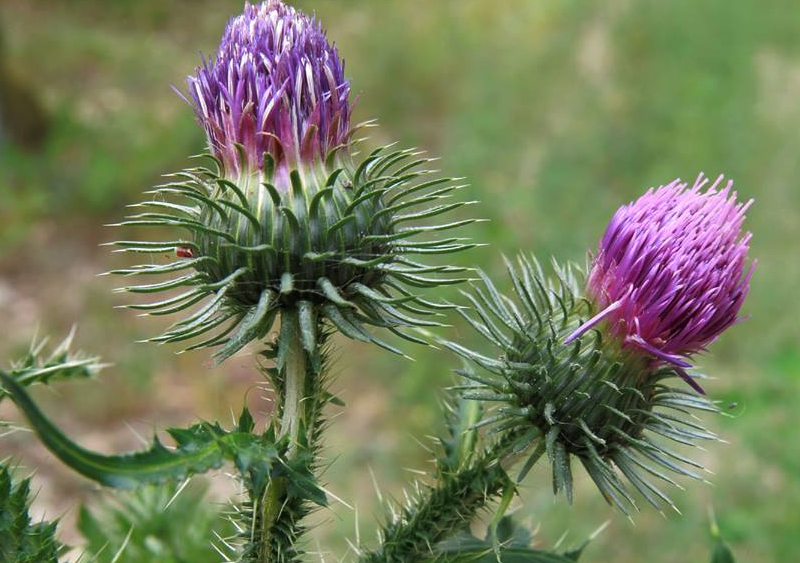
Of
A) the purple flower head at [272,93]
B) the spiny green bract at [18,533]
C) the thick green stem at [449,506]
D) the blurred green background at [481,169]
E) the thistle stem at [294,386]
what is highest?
the blurred green background at [481,169]

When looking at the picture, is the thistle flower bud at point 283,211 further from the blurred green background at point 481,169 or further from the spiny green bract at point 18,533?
the blurred green background at point 481,169

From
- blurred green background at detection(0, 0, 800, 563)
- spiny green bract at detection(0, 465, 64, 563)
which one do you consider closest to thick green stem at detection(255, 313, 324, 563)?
spiny green bract at detection(0, 465, 64, 563)

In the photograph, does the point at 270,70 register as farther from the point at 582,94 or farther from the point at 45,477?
the point at 582,94

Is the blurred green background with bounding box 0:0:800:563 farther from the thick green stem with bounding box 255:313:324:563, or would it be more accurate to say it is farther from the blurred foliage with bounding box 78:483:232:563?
the thick green stem with bounding box 255:313:324:563

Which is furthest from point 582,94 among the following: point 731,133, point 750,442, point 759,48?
point 750,442

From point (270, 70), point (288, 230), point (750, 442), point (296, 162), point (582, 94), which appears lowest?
point (750, 442)

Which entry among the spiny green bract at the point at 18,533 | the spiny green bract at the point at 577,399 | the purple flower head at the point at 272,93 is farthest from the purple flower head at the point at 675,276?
the spiny green bract at the point at 18,533

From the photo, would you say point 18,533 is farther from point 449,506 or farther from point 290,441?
point 449,506
